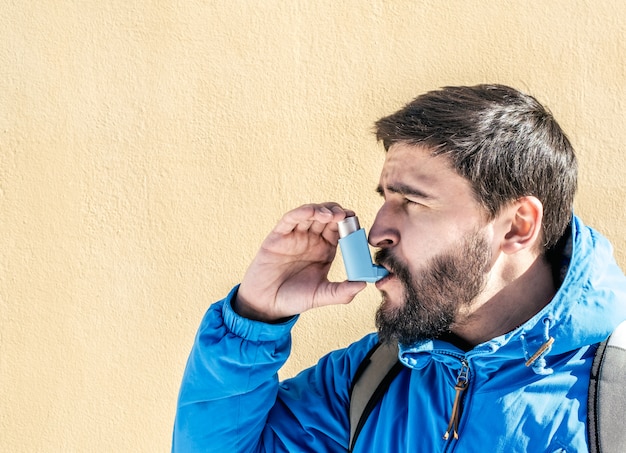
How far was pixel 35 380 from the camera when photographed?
2.59 metres

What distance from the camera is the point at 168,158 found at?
8.20ft

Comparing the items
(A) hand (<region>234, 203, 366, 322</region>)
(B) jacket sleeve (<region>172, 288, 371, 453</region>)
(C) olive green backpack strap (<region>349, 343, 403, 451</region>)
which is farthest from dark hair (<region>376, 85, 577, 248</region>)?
(B) jacket sleeve (<region>172, 288, 371, 453</region>)

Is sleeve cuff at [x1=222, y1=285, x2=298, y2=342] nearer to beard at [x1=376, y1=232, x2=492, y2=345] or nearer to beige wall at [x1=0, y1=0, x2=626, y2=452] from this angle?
beard at [x1=376, y1=232, x2=492, y2=345]

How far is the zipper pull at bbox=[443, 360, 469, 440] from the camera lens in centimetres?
181

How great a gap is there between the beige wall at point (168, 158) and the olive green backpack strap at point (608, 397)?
753 millimetres

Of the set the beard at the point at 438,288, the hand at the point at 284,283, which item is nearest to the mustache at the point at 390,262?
the beard at the point at 438,288

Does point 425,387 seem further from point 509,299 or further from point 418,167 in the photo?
point 418,167

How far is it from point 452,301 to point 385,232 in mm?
231

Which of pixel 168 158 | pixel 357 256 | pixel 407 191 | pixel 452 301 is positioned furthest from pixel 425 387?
pixel 168 158

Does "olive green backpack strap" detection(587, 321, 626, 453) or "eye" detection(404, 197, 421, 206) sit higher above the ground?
"eye" detection(404, 197, 421, 206)

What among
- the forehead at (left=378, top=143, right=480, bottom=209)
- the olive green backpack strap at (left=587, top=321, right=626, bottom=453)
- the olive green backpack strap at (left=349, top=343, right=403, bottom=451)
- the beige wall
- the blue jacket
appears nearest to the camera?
the olive green backpack strap at (left=587, top=321, right=626, bottom=453)

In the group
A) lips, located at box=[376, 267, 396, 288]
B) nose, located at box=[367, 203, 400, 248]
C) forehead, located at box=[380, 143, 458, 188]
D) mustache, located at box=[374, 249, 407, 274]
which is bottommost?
lips, located at box=[376, 267, 396, 288]

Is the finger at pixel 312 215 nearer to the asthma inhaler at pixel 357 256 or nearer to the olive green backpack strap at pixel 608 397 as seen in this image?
the asthma inhaler at pixel 357 256

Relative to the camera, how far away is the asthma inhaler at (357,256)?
188 cm
